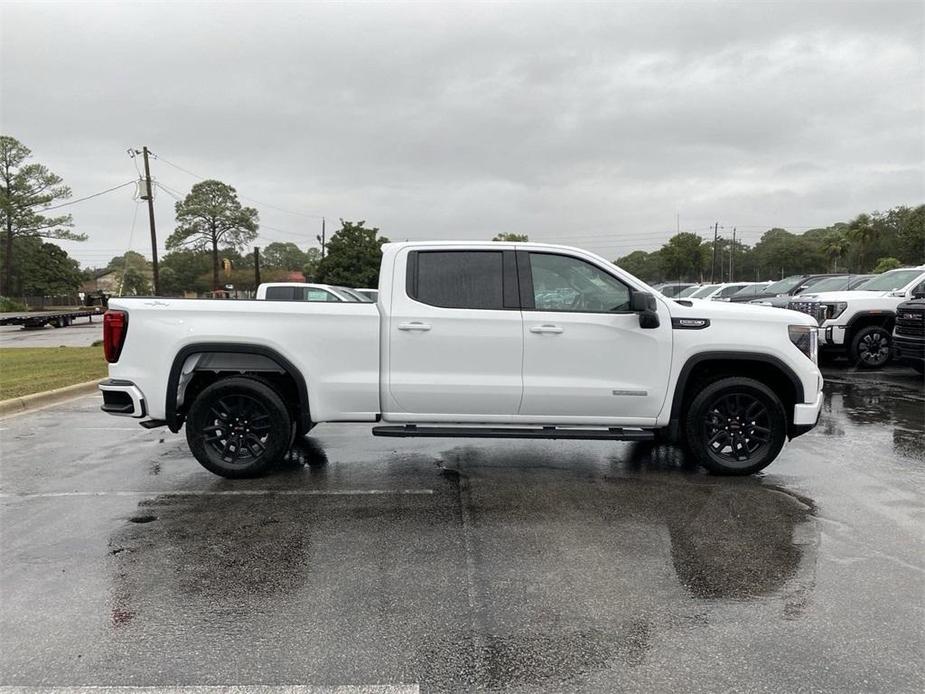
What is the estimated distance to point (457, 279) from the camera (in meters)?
5.46

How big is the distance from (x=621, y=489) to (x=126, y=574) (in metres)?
3.63

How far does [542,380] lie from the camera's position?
530 centimetres

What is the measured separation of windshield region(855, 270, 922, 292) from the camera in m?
12.8

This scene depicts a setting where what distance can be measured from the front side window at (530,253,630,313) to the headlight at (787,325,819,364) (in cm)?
142

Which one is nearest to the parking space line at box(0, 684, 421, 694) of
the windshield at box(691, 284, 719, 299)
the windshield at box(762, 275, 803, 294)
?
the windshield at box(762, 275, 803, 294)

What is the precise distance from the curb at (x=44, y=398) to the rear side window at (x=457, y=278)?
5.23 m

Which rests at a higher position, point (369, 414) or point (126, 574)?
point (369, 414)

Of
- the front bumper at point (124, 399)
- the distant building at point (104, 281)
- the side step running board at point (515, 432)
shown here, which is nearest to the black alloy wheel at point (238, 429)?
the front bumper at point (124, 399)

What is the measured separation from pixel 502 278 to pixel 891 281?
11.6 m

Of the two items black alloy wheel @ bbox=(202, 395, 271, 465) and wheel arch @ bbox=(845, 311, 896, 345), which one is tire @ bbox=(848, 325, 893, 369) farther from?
black alloy wheel @ bbox=(202, 395, 271, 465)

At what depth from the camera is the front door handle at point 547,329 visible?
17.2 ft

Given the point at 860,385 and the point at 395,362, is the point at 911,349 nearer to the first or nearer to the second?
the point at 860,385

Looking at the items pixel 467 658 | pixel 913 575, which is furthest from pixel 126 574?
pixel 913 575

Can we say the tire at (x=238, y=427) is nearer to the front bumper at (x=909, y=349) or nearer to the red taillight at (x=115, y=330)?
the red taillight at (x=115, y=330)
